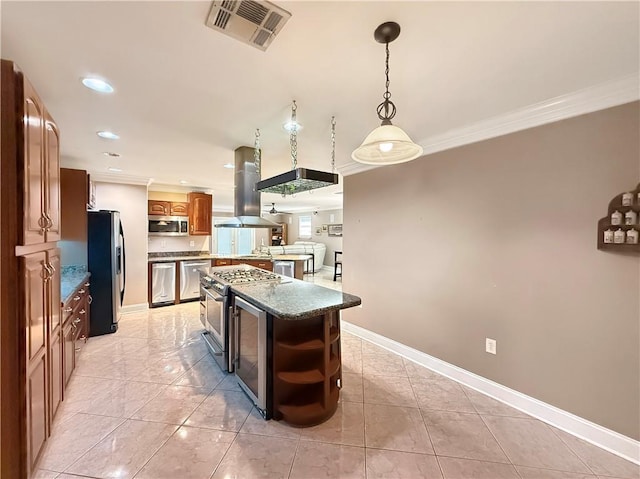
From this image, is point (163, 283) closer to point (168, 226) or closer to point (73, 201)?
point (168, 226)

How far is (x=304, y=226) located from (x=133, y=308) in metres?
7.32

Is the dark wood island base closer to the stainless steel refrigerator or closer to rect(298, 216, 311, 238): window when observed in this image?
the stainless steel refrigerator

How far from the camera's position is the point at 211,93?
1925 millimetres

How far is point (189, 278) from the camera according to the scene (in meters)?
5.32

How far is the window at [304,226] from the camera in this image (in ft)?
36.6

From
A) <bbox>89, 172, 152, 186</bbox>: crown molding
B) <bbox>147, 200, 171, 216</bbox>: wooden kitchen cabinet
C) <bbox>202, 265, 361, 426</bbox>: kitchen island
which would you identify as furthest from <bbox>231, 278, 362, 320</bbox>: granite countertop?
<bbox>147, 200, 171, 216</bbox>: wooden kitchen cabinet

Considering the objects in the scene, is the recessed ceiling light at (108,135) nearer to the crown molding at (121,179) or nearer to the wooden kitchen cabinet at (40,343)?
the wooden kitchen cabinet at (40,343)

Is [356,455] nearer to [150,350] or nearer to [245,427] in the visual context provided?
[245,427]

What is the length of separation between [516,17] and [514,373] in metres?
2.48

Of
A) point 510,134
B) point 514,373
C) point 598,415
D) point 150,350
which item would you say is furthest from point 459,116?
point 150,350

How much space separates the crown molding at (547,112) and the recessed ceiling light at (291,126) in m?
1.32

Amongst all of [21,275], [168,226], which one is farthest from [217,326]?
[168,226]

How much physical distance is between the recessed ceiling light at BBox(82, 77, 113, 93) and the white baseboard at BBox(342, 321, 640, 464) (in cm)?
360

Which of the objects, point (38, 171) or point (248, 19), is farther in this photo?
point (38, 171)
